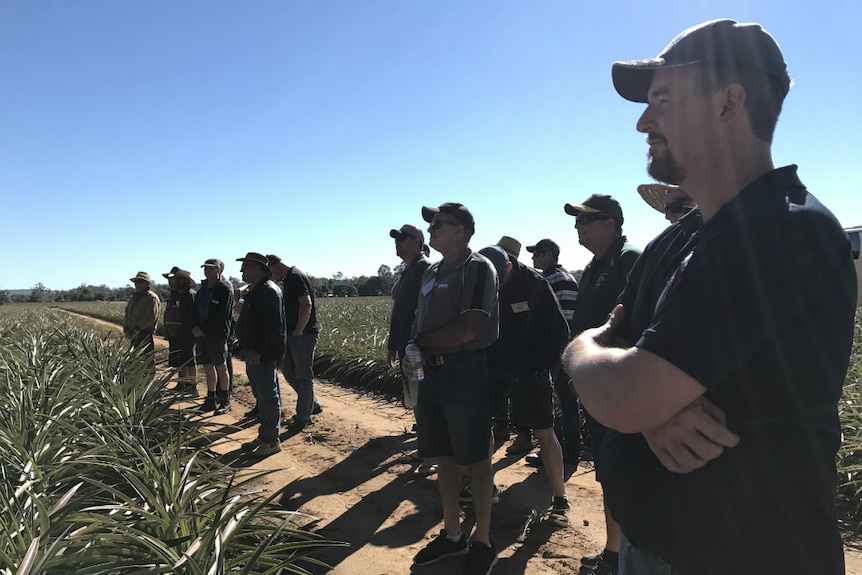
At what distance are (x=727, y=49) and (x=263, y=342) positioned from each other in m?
5.16

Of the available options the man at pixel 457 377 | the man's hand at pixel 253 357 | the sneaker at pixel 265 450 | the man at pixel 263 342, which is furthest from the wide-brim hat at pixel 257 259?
the man at pixel 457 377

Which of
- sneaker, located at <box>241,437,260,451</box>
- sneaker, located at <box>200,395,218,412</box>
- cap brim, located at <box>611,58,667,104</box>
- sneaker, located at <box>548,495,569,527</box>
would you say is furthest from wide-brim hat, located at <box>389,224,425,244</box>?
sneaker, located at <box>200,395,218,412</box>

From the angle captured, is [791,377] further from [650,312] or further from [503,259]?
[503,259]

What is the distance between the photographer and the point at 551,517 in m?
3.72

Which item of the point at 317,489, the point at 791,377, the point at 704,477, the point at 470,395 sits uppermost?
the point at 791,377

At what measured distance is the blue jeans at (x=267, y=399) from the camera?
18.1 ft

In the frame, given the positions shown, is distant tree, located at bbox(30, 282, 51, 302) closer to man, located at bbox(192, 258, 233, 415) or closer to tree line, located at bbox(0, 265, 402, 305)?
tree line, located at bbox(0, 265, 402, 305)

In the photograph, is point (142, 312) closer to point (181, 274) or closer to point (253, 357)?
point (181, 274)

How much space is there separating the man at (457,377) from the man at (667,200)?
1.27 metres

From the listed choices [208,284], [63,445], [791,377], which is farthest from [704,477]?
[208,284]

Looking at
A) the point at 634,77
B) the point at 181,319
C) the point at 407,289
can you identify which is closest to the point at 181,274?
the point at 181,319

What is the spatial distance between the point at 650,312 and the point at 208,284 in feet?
24.1

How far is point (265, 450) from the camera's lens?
539 centimetres

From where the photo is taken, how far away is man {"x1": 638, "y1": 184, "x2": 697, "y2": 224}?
322 centimetres
